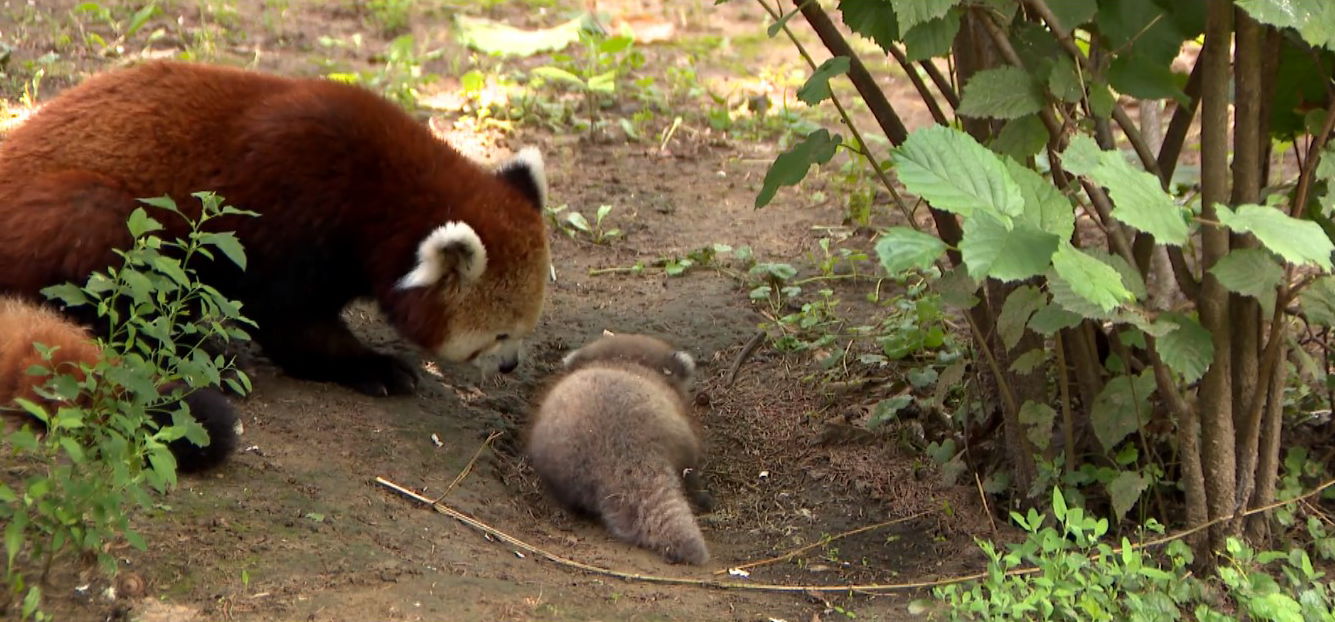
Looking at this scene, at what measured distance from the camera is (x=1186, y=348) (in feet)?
9.28

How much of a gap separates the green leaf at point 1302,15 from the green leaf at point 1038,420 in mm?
1253

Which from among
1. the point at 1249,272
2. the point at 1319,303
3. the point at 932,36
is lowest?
the point at 1319,303

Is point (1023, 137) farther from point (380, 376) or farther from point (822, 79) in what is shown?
point (380, 376)

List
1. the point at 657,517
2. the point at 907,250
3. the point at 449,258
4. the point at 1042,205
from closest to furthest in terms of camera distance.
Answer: the point at 907,250 < the point at 1042,205 < the point at 657,517 < the point at 449,258

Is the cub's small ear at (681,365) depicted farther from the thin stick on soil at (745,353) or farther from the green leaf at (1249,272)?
the green leaf at (1249,272)

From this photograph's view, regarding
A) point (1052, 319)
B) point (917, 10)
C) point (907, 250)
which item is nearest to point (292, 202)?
point (917, 10)

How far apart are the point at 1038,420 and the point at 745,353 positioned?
1914 mm

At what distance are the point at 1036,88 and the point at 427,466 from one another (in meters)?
2.30

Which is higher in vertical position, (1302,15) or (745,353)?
(1302,15)

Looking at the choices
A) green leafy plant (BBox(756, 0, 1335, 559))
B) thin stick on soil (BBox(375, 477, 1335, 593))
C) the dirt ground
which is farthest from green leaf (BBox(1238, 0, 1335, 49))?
the dirt ground

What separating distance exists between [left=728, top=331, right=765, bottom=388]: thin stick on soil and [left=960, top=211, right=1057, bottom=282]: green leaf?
3068 mm

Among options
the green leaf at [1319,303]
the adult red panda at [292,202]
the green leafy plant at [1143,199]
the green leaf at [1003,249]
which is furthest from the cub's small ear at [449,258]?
the green leaf at [1319,303]

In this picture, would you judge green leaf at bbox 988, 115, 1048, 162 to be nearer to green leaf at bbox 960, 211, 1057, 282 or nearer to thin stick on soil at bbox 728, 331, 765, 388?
green leaf at bbox 960, 211, 1057, 282

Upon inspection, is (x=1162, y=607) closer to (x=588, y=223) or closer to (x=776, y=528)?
(x=776, y=528)
